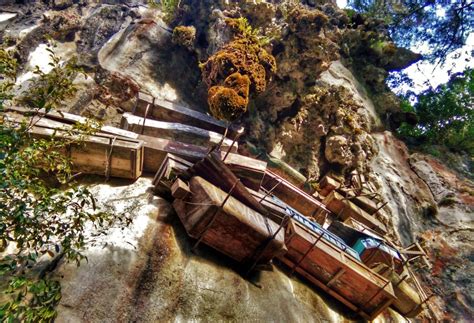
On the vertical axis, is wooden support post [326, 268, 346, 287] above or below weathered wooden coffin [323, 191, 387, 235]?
below

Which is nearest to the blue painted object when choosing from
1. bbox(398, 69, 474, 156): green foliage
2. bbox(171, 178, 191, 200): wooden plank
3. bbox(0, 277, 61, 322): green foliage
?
bbox(171, 178, 191, 200): wooden plank

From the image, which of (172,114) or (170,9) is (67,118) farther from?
(170,9)

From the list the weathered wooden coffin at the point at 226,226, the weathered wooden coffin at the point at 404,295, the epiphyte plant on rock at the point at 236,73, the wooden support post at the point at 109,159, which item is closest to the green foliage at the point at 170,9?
the epiphyte plant on rock at the point at 236,73

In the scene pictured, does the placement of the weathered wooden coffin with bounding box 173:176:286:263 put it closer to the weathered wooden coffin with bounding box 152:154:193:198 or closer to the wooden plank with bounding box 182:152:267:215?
the wooden plank with bounding box 182:152:267:215

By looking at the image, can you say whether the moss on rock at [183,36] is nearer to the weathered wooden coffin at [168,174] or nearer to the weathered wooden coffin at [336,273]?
the weathered wooden coffin at [168,174]

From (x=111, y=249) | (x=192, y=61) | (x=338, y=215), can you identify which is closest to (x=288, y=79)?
(x=192, y=61)
